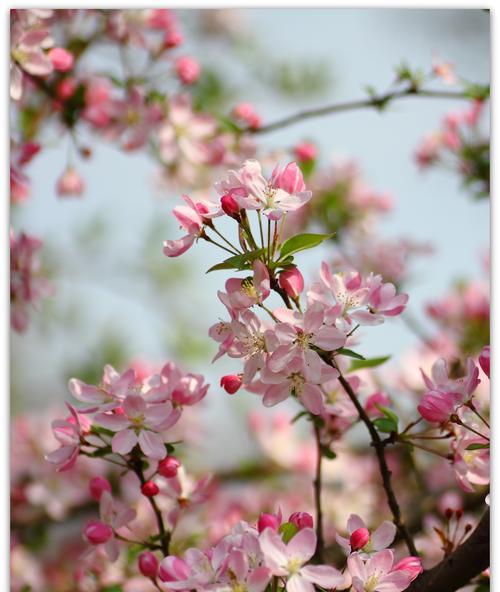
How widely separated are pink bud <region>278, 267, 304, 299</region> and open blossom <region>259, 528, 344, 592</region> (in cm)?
20

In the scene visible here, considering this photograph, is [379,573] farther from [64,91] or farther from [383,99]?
[64,91]

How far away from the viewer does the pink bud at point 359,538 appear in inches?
29.7

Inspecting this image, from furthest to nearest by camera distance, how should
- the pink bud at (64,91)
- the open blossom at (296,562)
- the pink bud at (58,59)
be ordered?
the pink bud at (64,91)
the pink bud at (58,59)
the open blossom at (296,562)

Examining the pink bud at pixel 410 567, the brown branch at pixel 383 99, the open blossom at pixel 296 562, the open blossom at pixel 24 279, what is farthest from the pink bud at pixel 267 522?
the brown branch at pixel 383 99

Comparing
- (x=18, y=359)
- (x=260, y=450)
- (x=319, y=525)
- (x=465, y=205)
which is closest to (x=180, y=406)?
(x=319, y=525)

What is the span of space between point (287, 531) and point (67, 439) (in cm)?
27

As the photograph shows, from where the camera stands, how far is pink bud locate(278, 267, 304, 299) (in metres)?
0.75

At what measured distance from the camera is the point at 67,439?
876 millimetres

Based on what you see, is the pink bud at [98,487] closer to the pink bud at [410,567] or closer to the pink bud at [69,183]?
the pink bud at [410,567]

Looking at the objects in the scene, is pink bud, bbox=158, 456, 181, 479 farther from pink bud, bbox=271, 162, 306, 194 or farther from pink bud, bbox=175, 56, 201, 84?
pink bud, bbox=175, 56, 201, 84

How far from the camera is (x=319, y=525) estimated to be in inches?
37.3

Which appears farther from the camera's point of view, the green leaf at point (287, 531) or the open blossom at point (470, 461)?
the open blossom at point (470, 461)

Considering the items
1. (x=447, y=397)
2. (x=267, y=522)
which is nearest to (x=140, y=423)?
(x=267, y=522)

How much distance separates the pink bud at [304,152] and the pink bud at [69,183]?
0.38m
